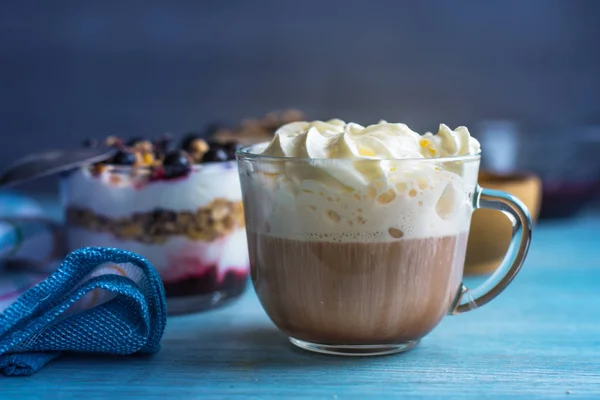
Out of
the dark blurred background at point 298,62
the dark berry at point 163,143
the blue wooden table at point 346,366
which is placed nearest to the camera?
the blue wooden table at point 346,366

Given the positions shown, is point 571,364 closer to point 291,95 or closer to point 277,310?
point 277,310

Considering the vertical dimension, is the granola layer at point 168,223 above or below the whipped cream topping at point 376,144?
below

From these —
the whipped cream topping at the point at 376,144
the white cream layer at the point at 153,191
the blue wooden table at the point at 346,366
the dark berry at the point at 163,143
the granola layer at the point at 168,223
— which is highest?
the whipped cream topping at the point at 376,144

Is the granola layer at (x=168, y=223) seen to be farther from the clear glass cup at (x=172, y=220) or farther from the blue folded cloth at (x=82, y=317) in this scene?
the blue folded cloth at (x=82, y=317)

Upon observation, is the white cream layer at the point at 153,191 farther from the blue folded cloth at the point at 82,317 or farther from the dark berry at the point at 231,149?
the blue folded cloth at the point at 82,317

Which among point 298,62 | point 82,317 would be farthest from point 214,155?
point 298,62

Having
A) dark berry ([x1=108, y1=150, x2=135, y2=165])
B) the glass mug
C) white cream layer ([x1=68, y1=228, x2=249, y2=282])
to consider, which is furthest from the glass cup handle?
dark berry ([x1=108, y1=150, x2=135, y2=165])

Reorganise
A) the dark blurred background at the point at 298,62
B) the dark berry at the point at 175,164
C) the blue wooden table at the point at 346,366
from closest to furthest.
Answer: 1. the blue wooden table at the point at 346,366
2. the dark berry at the point at 175,164
3. the dark blurred background at the point at 298,62

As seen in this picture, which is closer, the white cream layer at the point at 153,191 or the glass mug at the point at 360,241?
the glass mug at the point at 360,241

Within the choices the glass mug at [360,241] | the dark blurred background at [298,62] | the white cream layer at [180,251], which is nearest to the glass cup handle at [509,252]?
the glass mug at [360,241]
